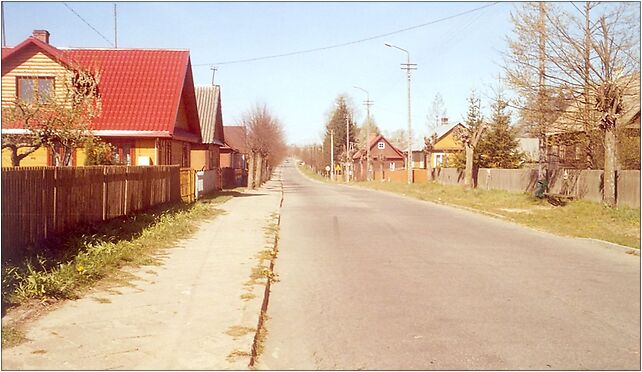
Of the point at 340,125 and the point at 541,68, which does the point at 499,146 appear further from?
the point at 340,125

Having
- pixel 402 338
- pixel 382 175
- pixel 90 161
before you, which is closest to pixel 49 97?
pixel 90 161

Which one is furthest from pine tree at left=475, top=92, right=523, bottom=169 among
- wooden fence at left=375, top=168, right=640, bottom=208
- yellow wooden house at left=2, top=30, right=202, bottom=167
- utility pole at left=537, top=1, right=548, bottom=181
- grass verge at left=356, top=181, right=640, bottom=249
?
yellow wooden house at left=2, top=30, right=202, bottom=167

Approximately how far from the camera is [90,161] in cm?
1898

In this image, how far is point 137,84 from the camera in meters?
23.5

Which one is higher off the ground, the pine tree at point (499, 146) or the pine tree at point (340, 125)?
the pine tree at point (340, 125)

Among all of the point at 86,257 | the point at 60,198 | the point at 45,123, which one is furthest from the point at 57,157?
the point at 86,257

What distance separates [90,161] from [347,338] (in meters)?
15.3

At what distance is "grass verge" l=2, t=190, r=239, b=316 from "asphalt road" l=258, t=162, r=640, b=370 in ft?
7.68

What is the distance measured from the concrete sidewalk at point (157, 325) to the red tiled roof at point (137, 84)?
45.7ft

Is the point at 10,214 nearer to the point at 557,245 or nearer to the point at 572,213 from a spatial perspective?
the point at 557,245

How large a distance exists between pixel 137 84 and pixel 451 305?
19229 mm

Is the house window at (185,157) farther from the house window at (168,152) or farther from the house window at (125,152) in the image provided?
the house window at (125,152)

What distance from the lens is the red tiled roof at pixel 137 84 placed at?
22.2m

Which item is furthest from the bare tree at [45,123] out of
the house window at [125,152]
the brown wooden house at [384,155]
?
the brown wooden house at [384,155]
